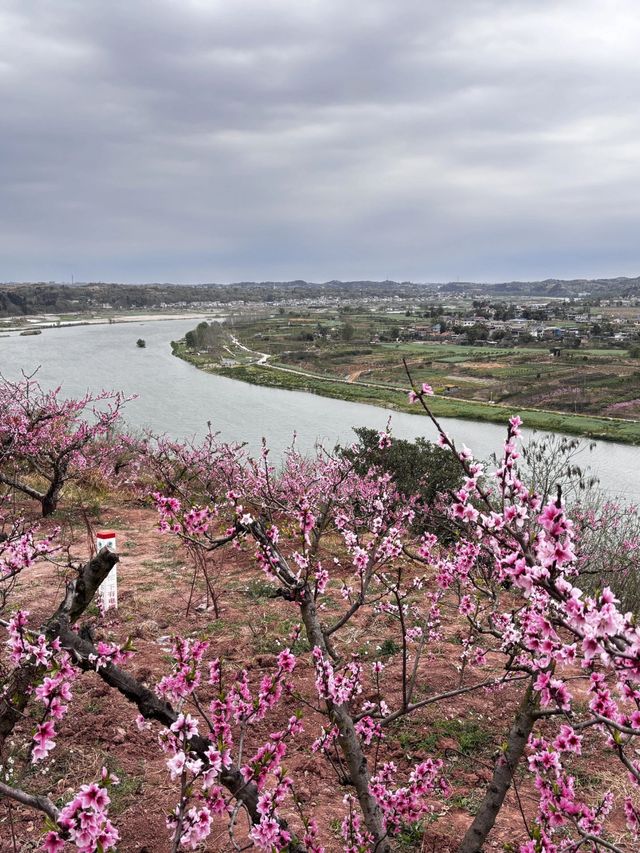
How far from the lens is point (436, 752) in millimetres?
4719

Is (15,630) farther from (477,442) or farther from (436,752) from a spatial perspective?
(477,442)

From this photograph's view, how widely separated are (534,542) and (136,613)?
580cm

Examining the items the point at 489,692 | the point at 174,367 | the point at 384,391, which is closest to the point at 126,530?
the point at 489,692

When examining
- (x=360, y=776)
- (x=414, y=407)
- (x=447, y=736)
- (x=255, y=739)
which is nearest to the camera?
(x=360, y=776)

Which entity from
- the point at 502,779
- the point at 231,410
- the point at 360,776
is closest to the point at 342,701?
the point at 360,776

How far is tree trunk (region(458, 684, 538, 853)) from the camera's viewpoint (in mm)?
3033

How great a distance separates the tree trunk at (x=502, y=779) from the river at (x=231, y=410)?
1774 centimetres

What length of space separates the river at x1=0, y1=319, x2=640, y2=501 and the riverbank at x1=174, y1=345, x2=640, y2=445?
1096 mm

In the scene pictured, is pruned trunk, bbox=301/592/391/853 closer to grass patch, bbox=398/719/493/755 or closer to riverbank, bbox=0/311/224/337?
grass patch, bbox=398/719/493/755

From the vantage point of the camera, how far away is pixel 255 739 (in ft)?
15.4

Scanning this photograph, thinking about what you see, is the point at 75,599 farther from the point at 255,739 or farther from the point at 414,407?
the point at 414,407

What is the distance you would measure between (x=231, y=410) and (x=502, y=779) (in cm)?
3334

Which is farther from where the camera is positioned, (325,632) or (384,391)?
(384,391)

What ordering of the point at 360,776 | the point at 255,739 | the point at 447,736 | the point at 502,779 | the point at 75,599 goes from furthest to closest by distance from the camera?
the point at 447,736 → the point at 255,739 → the point at 75,599 → the point at 502,779 → the point at 360,776
